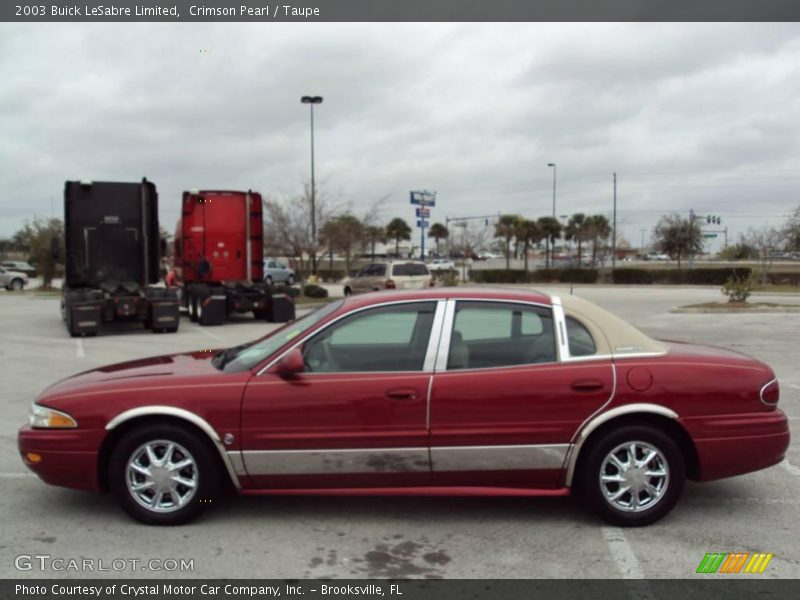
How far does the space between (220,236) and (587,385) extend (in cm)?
1698

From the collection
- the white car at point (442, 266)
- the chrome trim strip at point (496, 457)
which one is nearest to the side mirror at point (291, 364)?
the chrome trim strip at point (496, 457)

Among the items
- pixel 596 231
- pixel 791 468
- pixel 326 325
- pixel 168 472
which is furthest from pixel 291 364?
pixel 596 231

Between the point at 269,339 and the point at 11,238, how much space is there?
321 feet

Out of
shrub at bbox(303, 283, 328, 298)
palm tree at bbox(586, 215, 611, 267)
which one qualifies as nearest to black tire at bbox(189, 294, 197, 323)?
shrub at bbox(303, 283, 328, 298)

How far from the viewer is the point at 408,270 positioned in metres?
27.4

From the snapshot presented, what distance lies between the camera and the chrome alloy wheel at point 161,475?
14.7 ft

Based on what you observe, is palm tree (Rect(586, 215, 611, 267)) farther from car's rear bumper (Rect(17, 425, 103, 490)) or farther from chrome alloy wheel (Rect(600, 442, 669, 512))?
car's rear bumper (Rect(17, 425, 103, 490))

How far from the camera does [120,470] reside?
14.7ft

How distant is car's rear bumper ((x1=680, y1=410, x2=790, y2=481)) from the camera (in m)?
4.49

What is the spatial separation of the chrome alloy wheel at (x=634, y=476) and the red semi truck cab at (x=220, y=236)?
16737 mm

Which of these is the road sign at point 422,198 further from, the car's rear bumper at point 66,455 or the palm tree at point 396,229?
the palm tree at point 396,229

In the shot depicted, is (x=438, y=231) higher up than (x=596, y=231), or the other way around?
(x=438, y=231)
